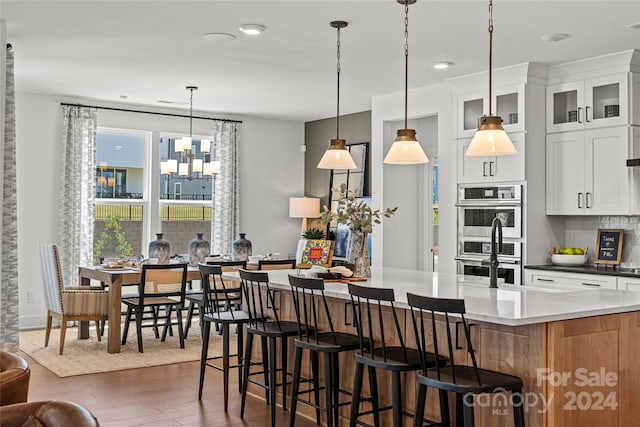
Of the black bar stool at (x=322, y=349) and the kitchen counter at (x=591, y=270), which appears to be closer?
the black bar stool at (x=322, y=349)

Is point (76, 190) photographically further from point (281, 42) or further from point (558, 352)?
point (558, 352)

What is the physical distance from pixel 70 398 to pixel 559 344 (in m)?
3.53

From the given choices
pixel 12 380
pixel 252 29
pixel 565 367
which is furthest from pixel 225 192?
pixel 12 380

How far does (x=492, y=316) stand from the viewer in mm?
3004

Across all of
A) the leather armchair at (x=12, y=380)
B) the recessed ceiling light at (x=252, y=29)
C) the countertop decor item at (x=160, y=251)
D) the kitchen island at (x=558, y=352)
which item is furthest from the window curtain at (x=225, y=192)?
the leather armchair at (x=12, y=380)

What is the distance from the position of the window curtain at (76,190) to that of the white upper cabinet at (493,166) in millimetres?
4391

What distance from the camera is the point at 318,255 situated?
487cm

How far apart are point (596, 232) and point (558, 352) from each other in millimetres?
3526

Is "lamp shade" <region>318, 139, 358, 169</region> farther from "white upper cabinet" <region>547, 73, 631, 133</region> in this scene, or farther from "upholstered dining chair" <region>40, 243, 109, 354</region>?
"upholstered dining chair" <region>40, 243, 109, 354</region>

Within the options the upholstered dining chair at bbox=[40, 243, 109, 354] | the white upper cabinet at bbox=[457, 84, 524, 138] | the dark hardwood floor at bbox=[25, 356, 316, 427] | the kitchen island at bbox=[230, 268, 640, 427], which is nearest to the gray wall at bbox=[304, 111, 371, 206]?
the white upper cabinet at bbox=[457, 84, 524, 138]

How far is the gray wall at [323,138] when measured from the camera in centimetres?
888

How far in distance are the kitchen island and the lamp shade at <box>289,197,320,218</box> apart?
570 cm

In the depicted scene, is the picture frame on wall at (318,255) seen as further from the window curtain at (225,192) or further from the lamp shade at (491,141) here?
the window curtain at (225,192)

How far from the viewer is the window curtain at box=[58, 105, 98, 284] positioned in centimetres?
795
